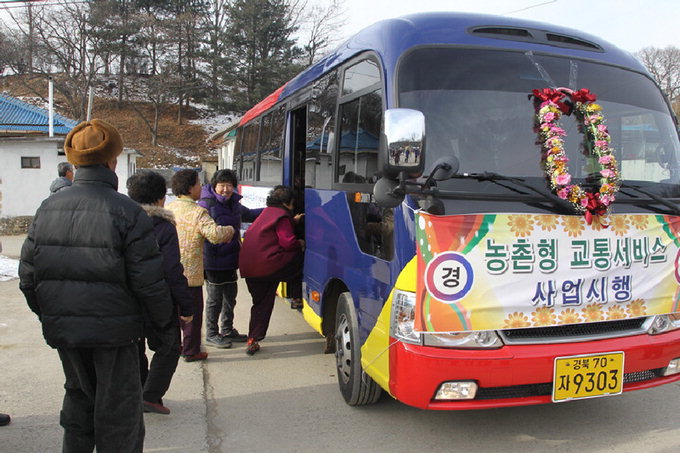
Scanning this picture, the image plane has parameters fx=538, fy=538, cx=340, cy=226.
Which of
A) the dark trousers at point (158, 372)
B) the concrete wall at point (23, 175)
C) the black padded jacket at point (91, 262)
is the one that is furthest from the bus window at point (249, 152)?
the concrete wall at point (23, 175)

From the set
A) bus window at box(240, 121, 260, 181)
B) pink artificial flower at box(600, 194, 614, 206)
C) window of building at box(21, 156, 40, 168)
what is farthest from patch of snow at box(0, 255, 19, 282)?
window of building at box(21, 156, 40, 168)

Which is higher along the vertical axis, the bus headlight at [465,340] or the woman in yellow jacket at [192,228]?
the woman in yellow jacket at [192,228]

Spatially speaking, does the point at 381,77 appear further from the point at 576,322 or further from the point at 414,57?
the point at 576,322

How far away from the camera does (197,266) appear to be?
490 centimetres

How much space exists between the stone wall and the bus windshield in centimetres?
1739

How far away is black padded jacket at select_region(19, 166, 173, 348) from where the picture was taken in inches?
104

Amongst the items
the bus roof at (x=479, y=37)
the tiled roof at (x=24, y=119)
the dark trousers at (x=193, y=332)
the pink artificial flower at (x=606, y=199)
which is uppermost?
the tiled roof at (x=24, y=119)

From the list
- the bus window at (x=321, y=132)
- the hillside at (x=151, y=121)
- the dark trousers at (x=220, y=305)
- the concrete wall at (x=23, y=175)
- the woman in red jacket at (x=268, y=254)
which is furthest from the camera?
the hillside at (x=151, y=121)

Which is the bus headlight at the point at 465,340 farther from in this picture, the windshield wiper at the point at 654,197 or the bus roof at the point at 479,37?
the bus roof at the point at 479,37

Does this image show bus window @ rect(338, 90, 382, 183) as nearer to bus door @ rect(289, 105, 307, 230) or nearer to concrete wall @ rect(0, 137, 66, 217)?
bus door @ rect(289, 105, 307, 230)

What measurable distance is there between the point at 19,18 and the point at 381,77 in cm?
4862

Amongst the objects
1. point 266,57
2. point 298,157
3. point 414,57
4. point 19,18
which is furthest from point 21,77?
point 414,57

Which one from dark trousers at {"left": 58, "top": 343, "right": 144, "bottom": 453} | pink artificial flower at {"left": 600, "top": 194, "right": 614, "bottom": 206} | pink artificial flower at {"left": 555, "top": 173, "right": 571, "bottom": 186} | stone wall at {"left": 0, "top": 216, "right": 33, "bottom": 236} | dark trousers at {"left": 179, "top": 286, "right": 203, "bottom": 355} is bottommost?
stone wall at {"left": 0, "top": 216, "right": 33, "bottom": 236}

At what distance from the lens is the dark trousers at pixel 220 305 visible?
5652mm
